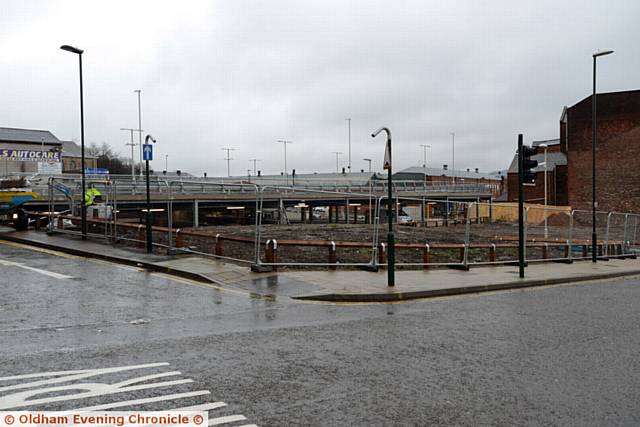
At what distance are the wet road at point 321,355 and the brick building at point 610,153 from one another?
53231mm

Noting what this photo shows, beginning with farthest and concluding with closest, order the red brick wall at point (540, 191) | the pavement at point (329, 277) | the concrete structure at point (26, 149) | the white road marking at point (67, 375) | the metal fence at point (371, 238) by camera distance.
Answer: the concrete structure at point (26, 149)
the red brick wall at point (540, 191)
the metal fence at point (371, 238)
the pavement at point (329, 277)
the white road marking at point (67, 375)

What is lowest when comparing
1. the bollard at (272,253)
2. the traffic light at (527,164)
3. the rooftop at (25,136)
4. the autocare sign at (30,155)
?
the bollard at (272,253)

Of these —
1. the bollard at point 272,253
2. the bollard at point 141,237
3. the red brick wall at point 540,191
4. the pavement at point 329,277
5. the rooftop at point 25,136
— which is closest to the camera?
the pavement at point 329,277

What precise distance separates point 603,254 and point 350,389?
25937 millimetres

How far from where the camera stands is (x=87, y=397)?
568 centimetres

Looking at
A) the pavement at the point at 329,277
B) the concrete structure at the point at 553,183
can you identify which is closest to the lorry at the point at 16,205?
the pavement at the point at 329,277

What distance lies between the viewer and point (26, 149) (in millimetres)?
111000

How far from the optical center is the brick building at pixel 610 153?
59062mm

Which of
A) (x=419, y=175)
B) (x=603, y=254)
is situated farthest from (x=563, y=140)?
(x=419, y=175)

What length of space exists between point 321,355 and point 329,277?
731 centimetres

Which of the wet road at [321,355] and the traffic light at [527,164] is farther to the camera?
the traffic light at [527,164]

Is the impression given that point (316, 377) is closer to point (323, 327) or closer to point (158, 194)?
point (323, 327)

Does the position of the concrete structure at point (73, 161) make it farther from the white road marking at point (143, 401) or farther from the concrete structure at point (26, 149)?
the white road marking at point (143, 401)

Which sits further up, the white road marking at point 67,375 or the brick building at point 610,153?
the brick building at point 610,153
